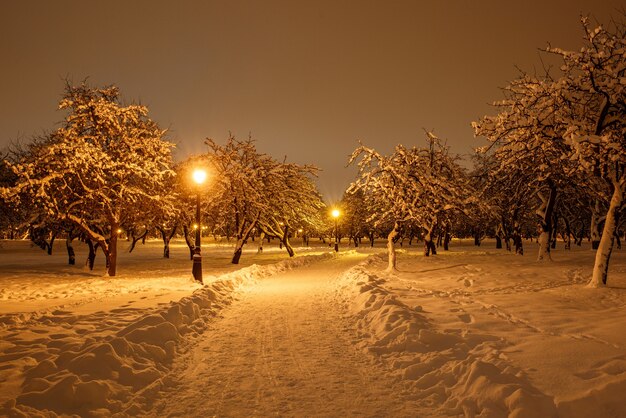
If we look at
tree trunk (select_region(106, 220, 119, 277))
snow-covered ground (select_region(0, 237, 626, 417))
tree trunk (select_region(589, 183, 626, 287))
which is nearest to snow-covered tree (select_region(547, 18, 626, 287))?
tree trunk (select_region(589, 183, 626, 287))

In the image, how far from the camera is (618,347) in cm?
623

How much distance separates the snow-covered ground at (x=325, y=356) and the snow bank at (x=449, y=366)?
0.9 inches

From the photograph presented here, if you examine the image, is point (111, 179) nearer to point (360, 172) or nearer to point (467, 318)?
point (360, 172)

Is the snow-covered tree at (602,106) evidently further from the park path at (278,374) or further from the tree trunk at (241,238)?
the tree trunk at (241,238)

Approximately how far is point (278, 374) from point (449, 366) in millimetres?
2455

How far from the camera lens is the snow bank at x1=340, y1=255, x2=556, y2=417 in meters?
4.52

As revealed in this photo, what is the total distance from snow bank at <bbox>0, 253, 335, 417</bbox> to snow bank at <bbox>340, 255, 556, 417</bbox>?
11.4 feet

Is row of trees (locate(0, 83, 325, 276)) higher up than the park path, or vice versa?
row of trees (locate(0, 83, 325, 276))

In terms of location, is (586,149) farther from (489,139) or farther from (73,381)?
(73,381)

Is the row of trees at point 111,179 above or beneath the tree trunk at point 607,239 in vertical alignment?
above

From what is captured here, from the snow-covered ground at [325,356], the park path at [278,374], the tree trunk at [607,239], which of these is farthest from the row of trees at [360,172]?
the park path at [278,374]

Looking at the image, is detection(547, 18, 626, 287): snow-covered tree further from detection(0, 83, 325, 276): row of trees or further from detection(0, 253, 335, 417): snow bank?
detection(0, 83, 325, 276): row of trees

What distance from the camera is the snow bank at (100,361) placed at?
15.8 feet

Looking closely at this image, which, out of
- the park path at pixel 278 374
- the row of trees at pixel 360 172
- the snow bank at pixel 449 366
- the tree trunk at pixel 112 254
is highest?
the row of trees at pixel 360 172
